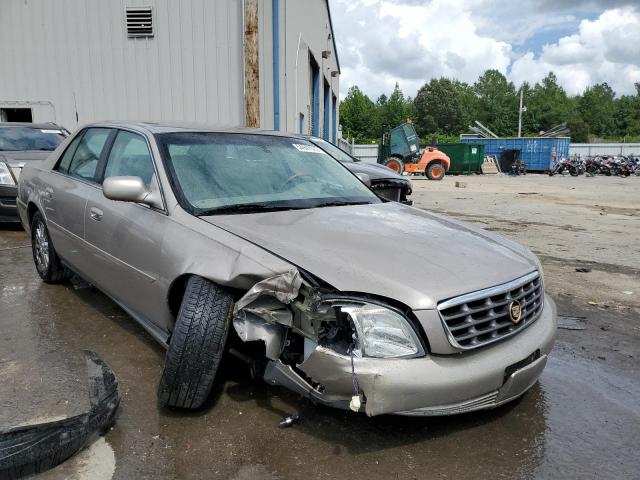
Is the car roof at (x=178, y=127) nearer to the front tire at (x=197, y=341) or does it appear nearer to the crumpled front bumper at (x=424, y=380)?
the front tire at (x=197, y=341)

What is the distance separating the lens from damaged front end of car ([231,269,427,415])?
6.98 feet

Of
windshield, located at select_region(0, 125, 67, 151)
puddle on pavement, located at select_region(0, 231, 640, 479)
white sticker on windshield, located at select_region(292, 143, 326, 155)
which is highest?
windshield, located at select_region(0, 125, 67, 151)

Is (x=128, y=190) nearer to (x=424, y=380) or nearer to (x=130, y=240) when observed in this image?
(x=130, y=240)

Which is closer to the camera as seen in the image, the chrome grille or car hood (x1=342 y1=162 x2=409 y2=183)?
the chrome grille

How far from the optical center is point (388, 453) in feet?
7.69

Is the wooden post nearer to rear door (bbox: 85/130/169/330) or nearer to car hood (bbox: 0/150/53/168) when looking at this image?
car hood (bbox: 0/150/53/168)

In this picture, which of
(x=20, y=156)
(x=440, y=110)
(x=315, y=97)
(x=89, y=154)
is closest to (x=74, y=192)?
(x=89, y=154)

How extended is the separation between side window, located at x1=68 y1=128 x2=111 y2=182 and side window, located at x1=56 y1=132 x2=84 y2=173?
0.06m

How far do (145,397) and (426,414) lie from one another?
5.01 ft

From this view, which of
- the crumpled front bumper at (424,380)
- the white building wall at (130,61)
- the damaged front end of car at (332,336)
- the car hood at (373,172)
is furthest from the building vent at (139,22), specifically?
the crumpled front bumper at (424,380)

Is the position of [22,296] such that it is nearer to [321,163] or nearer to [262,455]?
[321,163]

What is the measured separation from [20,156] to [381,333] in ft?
23.9

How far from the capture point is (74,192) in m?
3.93

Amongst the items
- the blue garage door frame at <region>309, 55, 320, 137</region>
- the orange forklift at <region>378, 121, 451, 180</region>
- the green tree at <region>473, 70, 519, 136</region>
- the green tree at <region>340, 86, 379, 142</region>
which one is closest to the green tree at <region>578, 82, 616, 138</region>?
the green tree at <region>473, 70, 519, 136</region>
